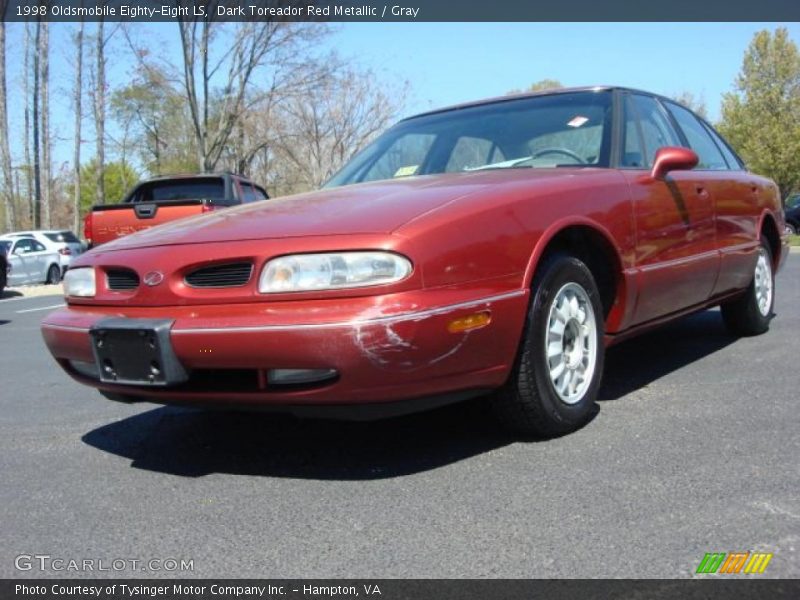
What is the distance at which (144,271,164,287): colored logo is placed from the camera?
2.83 metres

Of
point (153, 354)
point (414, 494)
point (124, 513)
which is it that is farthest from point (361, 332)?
point (124, 513)

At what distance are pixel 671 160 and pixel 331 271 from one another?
2.03 metres

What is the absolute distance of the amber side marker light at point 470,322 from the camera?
2629 mm

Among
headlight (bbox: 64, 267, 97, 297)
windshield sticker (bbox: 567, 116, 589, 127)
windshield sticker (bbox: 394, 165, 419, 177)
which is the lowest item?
headlight (bbox: 64, 267, 97, 297)

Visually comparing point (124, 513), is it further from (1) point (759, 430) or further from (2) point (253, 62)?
(2) point (253, 62)

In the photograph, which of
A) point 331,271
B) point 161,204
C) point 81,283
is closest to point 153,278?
point 81,283

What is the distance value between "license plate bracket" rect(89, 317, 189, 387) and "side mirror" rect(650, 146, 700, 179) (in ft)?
8.01

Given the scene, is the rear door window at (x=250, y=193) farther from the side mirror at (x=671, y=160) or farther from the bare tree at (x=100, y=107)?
the bare tree at (x=100, y=107)

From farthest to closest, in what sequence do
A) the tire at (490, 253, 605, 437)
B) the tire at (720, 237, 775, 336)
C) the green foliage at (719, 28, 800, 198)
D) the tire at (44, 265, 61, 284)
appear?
the green foliage at (719, 28, 800, 198)
the tire at (44, 265, 61, 284)
the tire at (720, 237, 775, 336)
the tire at (490, 253, 605, 437)

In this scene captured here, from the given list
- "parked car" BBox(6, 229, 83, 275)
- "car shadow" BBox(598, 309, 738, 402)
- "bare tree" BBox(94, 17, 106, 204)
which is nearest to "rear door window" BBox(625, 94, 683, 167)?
"car shadow" BBox(598, 309, 738, 402)

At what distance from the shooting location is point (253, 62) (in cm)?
2356

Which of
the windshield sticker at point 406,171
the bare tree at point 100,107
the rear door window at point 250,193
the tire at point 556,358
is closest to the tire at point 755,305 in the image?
the tire at point 556,358

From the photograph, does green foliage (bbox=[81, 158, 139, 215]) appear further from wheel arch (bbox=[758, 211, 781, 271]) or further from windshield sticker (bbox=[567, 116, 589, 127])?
windshield sticker (bbox=[567, 116, 589, 127])

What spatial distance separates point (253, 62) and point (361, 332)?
22.7 meters
